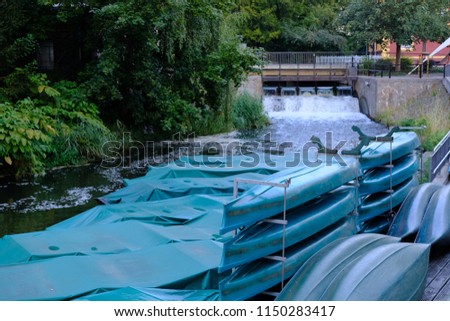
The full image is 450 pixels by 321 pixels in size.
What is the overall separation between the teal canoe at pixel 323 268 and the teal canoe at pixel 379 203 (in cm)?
254

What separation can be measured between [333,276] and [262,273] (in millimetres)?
1180

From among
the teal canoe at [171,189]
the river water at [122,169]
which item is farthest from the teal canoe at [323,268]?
the river water at [122,169]

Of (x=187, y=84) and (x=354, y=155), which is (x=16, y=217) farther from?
(x=187, y=84)

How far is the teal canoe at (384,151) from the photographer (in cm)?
953

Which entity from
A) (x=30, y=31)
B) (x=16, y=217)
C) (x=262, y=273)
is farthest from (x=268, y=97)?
(x=262, y=273)

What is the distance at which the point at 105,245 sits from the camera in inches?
396

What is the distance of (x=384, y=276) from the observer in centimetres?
577

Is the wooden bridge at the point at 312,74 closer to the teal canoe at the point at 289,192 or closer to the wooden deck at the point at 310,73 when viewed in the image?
the wooden deck at the point at 310,73

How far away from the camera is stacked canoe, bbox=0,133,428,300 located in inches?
273

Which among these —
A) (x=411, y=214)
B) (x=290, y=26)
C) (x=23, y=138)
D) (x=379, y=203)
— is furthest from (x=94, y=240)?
(x=290, y=26)

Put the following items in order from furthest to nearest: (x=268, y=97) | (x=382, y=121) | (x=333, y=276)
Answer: (x=268, y=97)
(x=382, y=121)
(x=333, y=276)

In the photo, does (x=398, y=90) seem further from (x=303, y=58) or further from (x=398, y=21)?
(x=303, y=58)

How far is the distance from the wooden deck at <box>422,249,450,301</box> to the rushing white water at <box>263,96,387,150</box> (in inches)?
646

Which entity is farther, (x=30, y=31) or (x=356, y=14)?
(x=356, y=14)
